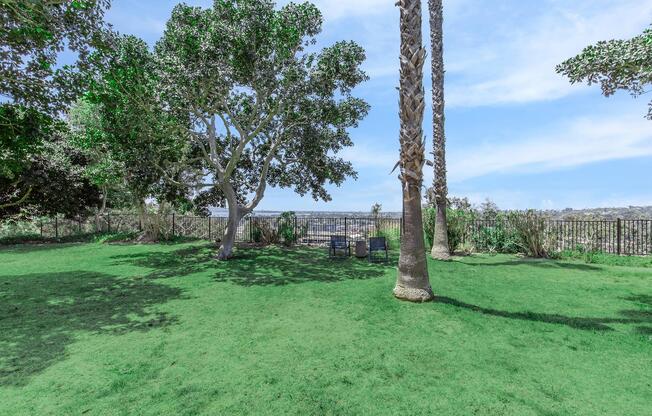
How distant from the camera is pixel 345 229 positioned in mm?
18297

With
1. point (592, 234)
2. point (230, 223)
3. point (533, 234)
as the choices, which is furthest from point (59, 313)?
point (592, 234)

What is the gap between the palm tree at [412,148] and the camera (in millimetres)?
7156

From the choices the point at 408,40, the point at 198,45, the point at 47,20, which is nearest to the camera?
the point at 408,40

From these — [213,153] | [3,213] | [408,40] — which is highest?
[408,40]

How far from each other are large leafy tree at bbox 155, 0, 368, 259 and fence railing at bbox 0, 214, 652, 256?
3.46m

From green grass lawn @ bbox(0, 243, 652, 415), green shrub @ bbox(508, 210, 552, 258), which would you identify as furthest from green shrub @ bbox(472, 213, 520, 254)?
green grass lawn @ bbox(0, 243, 652, 415)

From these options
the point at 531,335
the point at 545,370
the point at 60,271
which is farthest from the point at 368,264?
the point at 60,271

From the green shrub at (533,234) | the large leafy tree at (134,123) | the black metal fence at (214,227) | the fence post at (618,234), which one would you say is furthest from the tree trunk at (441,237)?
the large leafy tree at (134,123)

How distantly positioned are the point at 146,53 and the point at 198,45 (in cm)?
284

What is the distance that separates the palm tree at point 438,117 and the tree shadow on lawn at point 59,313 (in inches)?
369

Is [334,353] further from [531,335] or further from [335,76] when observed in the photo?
[335,76]

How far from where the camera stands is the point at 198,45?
1068 centimetres

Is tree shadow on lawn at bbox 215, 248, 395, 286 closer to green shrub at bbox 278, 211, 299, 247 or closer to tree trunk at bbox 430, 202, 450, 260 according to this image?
tree trunk at bbox 430, 202, 450, 260

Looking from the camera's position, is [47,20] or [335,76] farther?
[335,76]
